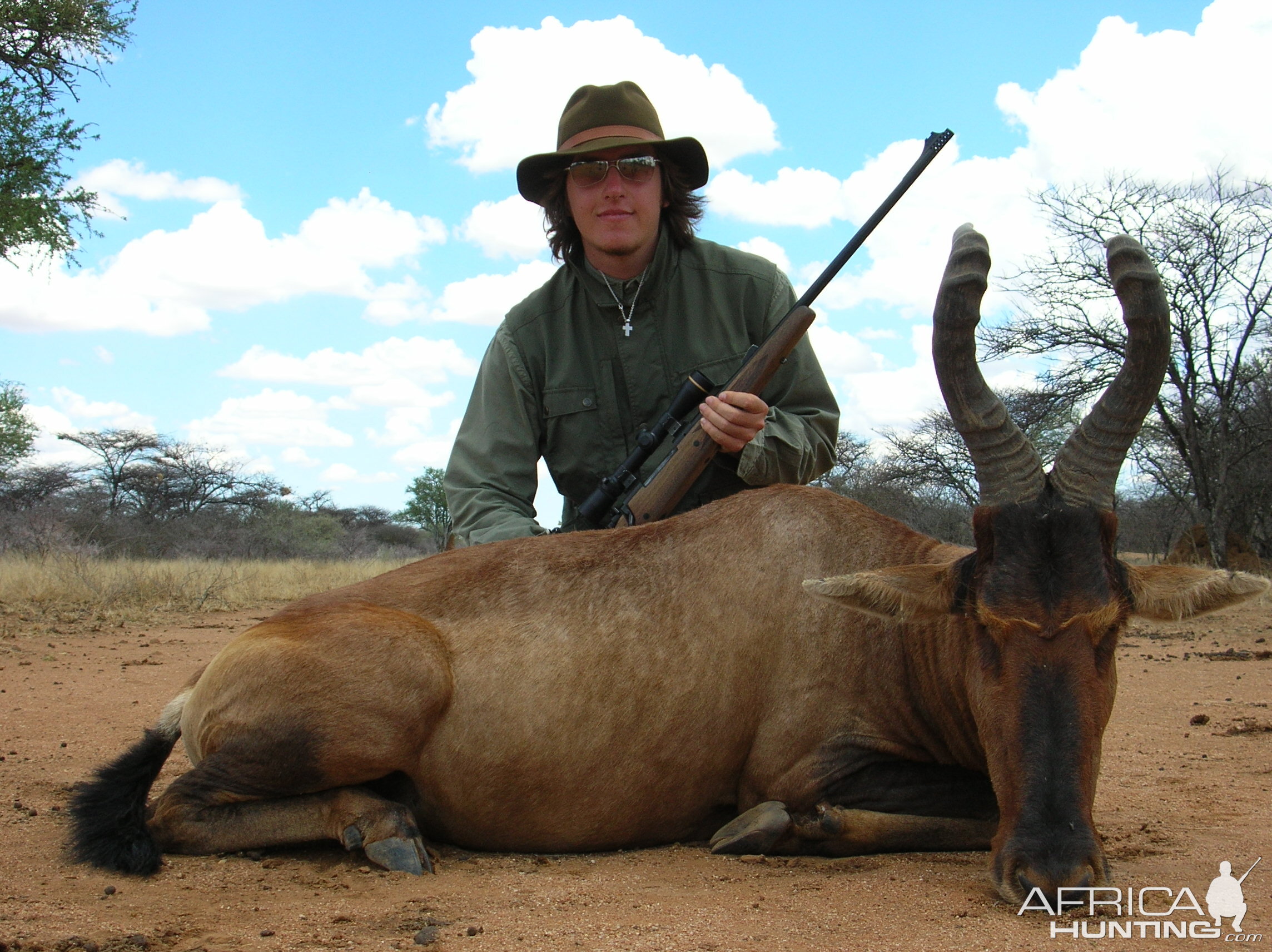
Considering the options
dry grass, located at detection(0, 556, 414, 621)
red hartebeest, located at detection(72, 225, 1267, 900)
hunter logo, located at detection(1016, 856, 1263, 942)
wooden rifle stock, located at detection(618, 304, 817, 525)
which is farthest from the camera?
dry grass, located at detection(0, 556, 414, 621)

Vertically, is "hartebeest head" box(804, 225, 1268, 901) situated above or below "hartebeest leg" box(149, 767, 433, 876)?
above

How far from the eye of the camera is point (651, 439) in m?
5.53

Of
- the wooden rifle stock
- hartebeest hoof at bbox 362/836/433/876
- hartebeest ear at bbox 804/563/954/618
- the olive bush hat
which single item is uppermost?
the olive bush hat

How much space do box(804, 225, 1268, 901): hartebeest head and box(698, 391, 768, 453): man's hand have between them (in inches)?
54.6

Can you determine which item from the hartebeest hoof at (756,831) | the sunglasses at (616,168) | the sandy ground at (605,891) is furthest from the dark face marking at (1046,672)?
the sunglasses at (616,168)

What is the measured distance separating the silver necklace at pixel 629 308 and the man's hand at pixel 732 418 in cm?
96

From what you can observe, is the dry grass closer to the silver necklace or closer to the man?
the man

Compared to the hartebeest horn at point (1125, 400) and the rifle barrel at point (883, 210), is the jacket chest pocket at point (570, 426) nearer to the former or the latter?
the rifle barrel at point (883, 210)

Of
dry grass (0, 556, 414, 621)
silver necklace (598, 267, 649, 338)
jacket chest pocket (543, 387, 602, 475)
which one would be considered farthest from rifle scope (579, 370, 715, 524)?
dry grass (0, 556, 414, 621)

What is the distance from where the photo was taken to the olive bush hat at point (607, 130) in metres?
5.93

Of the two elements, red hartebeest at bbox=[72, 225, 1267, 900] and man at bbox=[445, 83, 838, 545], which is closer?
red hartebeest at bbox=[72, 225, 1267, 900]

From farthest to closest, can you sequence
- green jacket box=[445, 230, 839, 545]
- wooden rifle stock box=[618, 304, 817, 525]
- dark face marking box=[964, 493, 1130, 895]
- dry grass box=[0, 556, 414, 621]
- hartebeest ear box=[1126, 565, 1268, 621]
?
dry grass box=[0, 556, 414, 621] < green jacket box=[445, 230, 839, 545] < wooden rifle stock box=[618, 304, 817, 525] < hartebeest ear box=[1126, 565, 1268, 621] < dark face marking box=[964, 493, 1130, 895]

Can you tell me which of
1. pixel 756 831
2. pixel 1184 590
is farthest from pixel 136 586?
pixel 1184 590

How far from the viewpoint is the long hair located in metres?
6.26
